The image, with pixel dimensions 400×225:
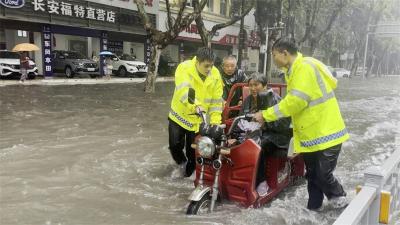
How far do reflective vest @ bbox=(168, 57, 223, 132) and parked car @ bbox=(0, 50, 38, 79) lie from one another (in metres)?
16.2

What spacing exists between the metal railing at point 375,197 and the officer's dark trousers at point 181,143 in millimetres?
2451

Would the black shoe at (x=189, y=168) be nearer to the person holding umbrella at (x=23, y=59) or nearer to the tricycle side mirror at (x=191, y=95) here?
the tricycle side mirror at (x=191, y=95)

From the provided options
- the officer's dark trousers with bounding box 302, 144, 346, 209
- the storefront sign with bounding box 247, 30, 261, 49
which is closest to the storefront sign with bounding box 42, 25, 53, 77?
the storefront sign with bounding box 247, 30, 261, 49

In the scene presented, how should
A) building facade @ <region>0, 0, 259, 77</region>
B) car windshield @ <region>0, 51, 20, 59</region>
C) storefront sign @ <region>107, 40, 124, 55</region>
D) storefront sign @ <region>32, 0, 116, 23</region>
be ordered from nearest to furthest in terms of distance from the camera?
car windshield @ <region>0, 51, 20, 59</region>, building facade @ <region>0, 0, 259, 77</region>, storefront sign @ <region>32, 0, 116, 23</region>, storefront sign @ <region>107, 40, 124, 55</region>

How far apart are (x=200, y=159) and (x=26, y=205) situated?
1.96 m

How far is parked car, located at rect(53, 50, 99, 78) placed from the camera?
22.2 meters

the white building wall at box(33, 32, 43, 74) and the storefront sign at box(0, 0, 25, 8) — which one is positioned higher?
the storefront sign at box(0, 0, 25, 8)

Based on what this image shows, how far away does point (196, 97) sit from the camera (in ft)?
16.1

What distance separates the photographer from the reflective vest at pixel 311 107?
12.3ft

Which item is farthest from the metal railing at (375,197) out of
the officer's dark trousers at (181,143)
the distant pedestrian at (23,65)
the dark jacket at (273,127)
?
the distant pedestrian at (23,65)

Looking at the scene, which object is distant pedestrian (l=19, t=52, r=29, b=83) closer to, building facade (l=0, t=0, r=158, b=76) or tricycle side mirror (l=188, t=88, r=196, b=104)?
building facade (l=0, t=0, r=158, b=76)

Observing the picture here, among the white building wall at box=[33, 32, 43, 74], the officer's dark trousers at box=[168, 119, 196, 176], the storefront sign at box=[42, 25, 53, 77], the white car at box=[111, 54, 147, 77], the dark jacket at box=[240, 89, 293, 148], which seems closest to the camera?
the dark jacket at box=[240, 89, 293, 148]

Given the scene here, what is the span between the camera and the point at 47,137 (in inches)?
314

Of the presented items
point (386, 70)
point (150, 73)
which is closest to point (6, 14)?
point (150, 73)
